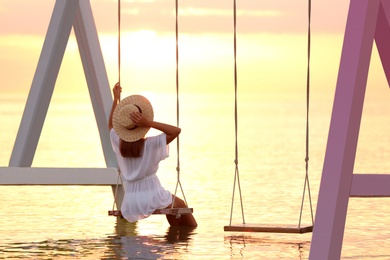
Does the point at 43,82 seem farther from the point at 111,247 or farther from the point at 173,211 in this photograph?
the point at 111,247

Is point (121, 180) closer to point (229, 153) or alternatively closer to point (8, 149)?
point (229, 153)

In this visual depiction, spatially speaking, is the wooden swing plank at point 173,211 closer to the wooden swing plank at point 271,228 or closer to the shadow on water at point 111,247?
the shadow on water at point 111,247

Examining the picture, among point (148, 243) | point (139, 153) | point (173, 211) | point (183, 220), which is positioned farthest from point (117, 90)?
point (148, 243)

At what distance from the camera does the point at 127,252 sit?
11242 millimetres

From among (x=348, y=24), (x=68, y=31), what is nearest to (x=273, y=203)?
(x=68, y=31)

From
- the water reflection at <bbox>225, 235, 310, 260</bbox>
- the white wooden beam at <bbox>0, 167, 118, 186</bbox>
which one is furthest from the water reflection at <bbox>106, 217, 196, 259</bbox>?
the white wooden beam at <bbox>0, 167, 118, 186</bbox>

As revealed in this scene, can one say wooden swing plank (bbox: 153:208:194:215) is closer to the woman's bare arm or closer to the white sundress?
the white sundress

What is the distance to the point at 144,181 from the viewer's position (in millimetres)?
12617

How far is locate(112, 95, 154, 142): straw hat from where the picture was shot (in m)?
12.4

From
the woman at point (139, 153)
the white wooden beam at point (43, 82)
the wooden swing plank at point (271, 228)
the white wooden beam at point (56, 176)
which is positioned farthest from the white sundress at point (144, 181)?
the white wooden beam at point (43, 82)

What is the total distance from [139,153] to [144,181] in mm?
289

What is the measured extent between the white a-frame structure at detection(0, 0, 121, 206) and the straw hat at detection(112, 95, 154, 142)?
3.88ft

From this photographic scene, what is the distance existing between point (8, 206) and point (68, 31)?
9.34 ft

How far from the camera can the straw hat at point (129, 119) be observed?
487 inches
